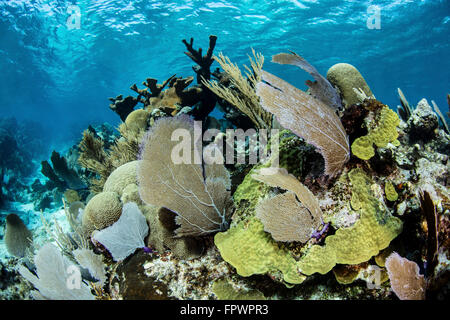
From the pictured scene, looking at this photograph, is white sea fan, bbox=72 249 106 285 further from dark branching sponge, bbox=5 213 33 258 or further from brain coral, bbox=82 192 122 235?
dark branching sponge, bbox=5 213 33 258

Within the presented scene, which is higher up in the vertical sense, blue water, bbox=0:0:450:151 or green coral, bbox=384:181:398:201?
blue water, bbox=0:0:450:151

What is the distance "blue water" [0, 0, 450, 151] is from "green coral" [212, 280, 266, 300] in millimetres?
21492

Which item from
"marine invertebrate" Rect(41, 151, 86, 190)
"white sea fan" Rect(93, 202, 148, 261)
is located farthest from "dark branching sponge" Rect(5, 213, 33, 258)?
"marine invertebrate" Rect(41, 151, 86, 190)

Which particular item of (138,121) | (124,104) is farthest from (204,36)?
(138,121)

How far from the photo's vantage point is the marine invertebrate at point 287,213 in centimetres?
177

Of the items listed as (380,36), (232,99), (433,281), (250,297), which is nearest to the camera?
(433,281)

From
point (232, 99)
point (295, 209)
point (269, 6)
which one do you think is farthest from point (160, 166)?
point (269, 6)

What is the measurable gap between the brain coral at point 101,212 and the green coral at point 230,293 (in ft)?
5.75

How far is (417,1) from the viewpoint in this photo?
18.2 meters

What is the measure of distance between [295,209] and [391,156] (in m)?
1.07

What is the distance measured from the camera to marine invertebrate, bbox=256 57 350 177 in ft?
5.55

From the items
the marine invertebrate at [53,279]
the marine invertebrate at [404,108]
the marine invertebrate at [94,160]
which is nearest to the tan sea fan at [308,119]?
the marine invertebrate at [53,279]

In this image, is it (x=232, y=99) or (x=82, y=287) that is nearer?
(x=82, y=287)
